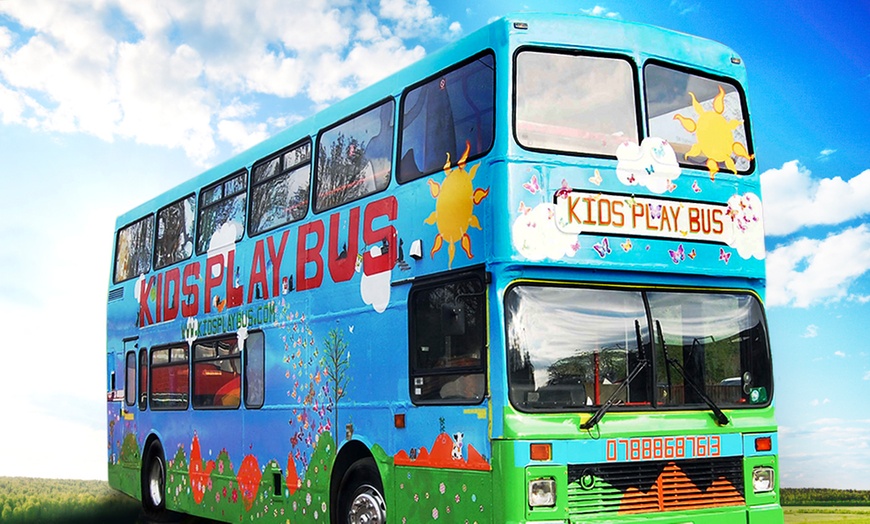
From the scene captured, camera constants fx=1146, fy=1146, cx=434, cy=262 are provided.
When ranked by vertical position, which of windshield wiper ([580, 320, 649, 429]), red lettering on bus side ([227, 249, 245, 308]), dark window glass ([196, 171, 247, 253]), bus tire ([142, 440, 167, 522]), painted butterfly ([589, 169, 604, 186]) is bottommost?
bus tire ([142, 440, 167, 522])

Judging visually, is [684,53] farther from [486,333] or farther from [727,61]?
[486,333]

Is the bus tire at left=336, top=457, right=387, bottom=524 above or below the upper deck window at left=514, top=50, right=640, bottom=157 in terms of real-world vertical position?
below

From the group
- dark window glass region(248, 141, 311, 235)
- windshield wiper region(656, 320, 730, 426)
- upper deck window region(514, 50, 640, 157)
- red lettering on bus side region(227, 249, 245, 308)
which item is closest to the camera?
upper deck window region(514, 50, 640, 157)

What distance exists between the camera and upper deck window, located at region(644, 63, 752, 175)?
31.0 feet

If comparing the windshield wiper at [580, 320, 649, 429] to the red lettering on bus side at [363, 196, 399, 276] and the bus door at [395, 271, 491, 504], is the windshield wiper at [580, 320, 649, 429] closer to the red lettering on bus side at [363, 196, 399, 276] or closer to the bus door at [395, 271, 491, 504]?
the bus door at [395, 271, 491, 504]

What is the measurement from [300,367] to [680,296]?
4.24m

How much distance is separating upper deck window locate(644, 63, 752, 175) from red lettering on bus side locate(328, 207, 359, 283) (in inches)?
119

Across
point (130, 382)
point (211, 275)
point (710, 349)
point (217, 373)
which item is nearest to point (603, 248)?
point (710, 349)

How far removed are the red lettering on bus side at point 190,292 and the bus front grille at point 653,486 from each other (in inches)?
292

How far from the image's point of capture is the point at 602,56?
926 cm

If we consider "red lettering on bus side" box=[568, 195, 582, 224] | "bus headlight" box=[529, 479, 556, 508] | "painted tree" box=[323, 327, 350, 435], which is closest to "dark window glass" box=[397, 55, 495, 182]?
"red lettering on bus side" box=[568, 195, 582, 224]

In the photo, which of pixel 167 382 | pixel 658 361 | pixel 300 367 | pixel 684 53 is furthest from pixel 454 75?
pixel 167 382

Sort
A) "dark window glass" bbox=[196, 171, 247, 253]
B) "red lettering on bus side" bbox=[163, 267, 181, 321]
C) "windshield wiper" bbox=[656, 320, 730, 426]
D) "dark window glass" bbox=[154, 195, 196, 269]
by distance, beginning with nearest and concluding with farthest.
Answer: "windshield wiper" bbox=[656, 320, 730, 426], "dark window glass" bbox=[196, 171, 247, 253], "dark window glass" bbox=[154, 195, 196, 269], "red lettering on bus side" bbox=[163, 267, 181, 321]

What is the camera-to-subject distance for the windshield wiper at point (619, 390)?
28.1 ft
